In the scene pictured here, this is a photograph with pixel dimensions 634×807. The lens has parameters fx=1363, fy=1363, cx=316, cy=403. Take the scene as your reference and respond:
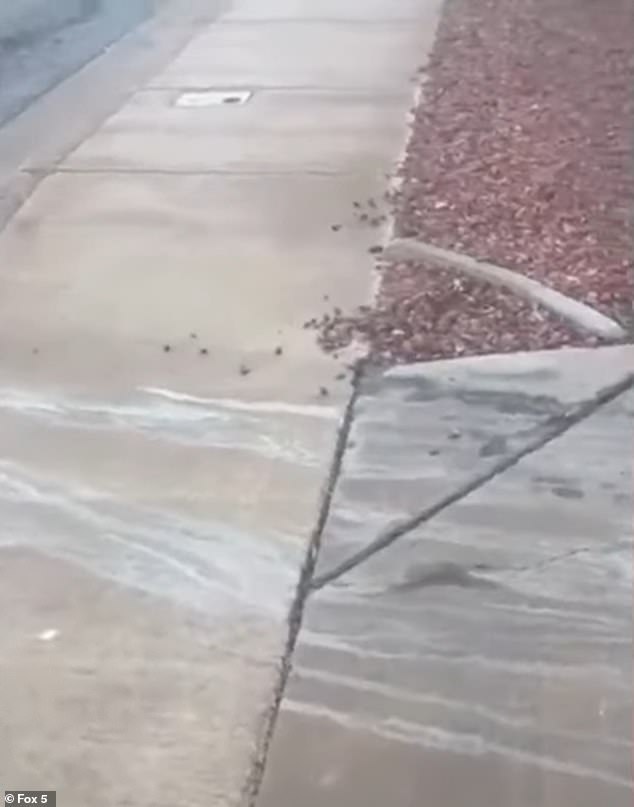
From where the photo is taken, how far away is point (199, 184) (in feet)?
16.4

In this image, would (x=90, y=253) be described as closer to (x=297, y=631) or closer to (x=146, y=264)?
(x=146, y=264)

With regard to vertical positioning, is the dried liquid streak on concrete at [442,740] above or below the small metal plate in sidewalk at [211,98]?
above

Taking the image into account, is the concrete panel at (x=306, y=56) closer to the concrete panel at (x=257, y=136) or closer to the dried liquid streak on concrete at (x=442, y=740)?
the concrete panel at (x=257, y=136)

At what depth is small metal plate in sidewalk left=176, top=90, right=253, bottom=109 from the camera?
6.03 meters

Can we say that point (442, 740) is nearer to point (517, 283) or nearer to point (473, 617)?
point (473, 617)

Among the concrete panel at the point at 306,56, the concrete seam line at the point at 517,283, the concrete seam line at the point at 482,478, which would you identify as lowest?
the concrete panel at the point at 306,56

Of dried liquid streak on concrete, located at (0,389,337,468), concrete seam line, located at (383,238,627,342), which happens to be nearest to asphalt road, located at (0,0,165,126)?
concrete seam line, located at (383,238,627,342)

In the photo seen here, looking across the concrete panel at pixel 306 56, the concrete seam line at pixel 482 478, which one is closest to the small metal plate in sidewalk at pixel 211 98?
the concrete panel at pixel 306 56

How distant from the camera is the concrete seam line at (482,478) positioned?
2.77 metres

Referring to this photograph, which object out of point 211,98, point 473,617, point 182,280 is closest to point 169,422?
point 182,280

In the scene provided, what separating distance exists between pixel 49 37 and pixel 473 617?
19.8 ft

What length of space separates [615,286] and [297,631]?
5.84 feet

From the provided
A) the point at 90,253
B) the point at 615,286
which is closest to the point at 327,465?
the point at 615,286

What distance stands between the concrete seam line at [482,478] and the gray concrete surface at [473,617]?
0.06 ft
